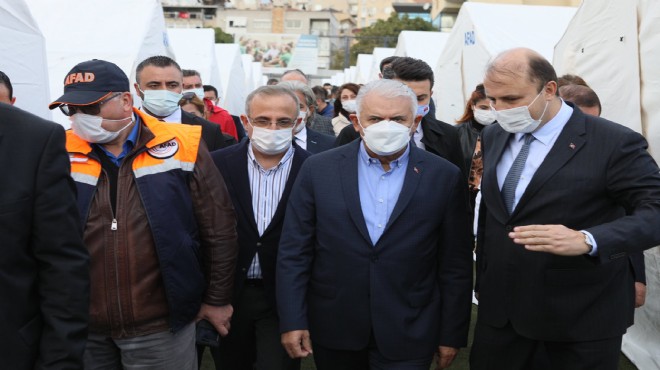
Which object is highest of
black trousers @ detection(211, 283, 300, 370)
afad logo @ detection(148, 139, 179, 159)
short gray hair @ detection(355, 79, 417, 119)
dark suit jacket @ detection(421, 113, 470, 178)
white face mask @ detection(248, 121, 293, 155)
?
short gray hair @ detection(355, 79, 417, 119)

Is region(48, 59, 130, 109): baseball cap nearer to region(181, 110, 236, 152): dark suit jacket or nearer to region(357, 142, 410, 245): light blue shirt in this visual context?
region(357, 142, 410, 245): light blue shirt

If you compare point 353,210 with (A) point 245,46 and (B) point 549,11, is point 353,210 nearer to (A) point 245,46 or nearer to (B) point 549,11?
(B) point 549,11

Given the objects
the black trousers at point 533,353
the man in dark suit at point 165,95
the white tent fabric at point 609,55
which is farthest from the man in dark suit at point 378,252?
the white tent fabric at point 609,55

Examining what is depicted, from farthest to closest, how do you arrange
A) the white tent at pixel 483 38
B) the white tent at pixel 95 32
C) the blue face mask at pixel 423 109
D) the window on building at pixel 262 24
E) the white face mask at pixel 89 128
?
the window on building at pixel 262 24 → the white tent at pixel 483 38 → the white tent at pixel 95 32 → the blue face mask at pixel 423 109 → the white face mask at pixel 89 128

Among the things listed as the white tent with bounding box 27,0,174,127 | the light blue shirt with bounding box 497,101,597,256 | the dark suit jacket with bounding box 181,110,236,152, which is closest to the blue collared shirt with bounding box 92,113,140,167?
the light blue shirt with bounding box 497,101,597,256

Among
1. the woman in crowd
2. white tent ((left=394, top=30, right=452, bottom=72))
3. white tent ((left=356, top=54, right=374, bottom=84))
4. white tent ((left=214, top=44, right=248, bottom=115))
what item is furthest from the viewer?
white tent ((left=356, top=54, right=374, bottom=84))

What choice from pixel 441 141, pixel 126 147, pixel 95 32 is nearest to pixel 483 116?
pixel 441 141

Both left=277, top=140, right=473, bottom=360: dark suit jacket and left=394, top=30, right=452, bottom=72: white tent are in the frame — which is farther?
left=394, top=30, right=452, bottom=72: white tent

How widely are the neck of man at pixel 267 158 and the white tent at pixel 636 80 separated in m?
3.01

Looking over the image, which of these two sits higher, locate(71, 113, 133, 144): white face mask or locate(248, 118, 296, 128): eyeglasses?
locate(71, 113, 133, 144): white face mask

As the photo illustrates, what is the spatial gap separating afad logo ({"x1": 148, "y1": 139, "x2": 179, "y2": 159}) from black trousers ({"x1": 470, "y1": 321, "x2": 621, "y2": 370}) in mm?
1661

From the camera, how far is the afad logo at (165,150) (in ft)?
9.88

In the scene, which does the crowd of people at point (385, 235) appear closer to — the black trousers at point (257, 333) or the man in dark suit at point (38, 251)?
the black trousers at point (257, 333)

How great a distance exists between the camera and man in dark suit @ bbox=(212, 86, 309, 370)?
11.7 ft
